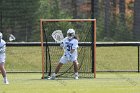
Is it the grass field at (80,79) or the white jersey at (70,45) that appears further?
the white jersey at (70,45)

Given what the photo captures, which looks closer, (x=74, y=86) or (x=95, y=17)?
(x=74, y=86)

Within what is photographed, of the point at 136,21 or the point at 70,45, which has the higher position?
the point at 136,21

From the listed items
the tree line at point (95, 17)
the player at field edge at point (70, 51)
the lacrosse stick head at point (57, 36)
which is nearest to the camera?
the player at field edge at point (70, 51)

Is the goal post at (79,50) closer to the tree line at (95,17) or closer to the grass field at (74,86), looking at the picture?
the grass field at (74,86)

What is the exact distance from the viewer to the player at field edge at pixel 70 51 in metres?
21.7

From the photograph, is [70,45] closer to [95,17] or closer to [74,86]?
[74,86]

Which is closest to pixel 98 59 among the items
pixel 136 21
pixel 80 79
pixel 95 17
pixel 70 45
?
pixel 95 17

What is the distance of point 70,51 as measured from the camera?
71.5 feet

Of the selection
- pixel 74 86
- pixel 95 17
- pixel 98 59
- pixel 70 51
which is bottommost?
pixel 98 59

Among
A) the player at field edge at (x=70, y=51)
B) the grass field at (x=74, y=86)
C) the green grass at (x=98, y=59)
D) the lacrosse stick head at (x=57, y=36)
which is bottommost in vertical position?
the green grass at (x=98, y=59)

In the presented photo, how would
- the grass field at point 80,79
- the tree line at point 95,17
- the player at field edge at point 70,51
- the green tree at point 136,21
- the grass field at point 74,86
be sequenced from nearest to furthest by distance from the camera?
the grass field at point 74,86 < the grass field at point 80,79 < the player at field edge at point 70,51 < the tree line at point 95,17 < the green tree at point 136,21

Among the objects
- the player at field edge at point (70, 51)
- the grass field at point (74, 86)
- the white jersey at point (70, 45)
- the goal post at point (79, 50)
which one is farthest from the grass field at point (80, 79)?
the white jersey at point (70, 45)

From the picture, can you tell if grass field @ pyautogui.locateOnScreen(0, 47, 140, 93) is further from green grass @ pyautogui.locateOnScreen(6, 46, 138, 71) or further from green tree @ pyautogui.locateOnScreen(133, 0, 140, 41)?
green tree @ pyautogui.locateOnScreen(133, 0, 140, 41)

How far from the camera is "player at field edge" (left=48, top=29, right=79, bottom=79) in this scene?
2170 centimetres
